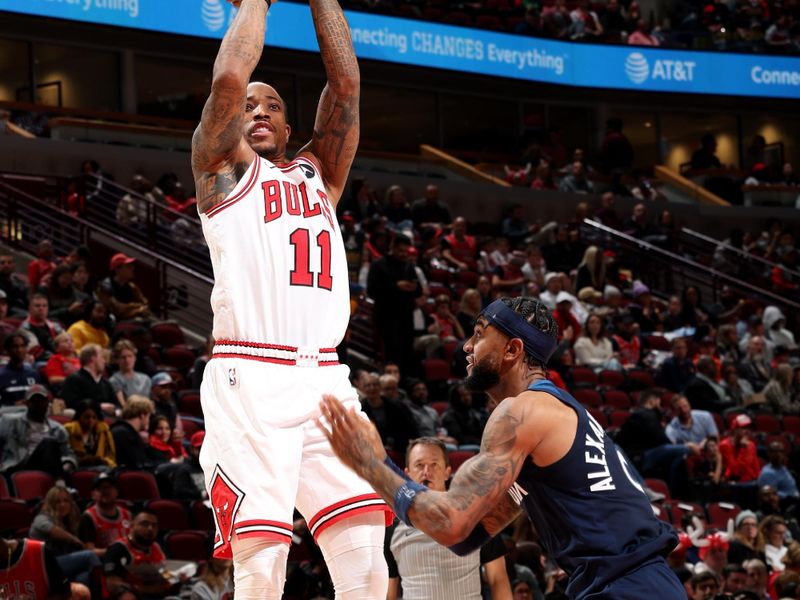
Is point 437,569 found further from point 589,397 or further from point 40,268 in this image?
point 589,397

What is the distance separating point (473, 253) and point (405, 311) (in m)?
5.02

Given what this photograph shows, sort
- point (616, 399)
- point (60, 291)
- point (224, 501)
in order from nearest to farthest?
point (224, 501), point (60, 291), point (616, 399)

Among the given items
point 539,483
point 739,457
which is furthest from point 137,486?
point 739,457

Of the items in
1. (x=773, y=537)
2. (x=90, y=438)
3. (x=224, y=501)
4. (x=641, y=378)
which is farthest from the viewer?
(x=641, y=378)

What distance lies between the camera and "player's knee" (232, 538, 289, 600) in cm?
460

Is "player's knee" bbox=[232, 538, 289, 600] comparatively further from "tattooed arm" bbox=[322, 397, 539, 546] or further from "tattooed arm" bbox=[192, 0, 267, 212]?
"tattooed arm" bbox=[192, 0, 267, 212]

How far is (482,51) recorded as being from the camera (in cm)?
2611

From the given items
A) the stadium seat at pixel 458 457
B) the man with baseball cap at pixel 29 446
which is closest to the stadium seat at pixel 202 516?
the man with baseball cap at pixel 29 446

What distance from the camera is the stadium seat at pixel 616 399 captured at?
15.5m

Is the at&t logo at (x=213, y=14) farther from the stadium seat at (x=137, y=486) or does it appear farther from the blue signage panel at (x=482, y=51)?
the stadium seat at (x=137, y=486)

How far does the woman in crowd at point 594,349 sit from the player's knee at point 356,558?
38.0ft

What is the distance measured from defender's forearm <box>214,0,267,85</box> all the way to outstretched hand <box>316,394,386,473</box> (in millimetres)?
1419

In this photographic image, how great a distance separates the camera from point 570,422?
4.39 metres

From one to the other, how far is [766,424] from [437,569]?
10531 mm
